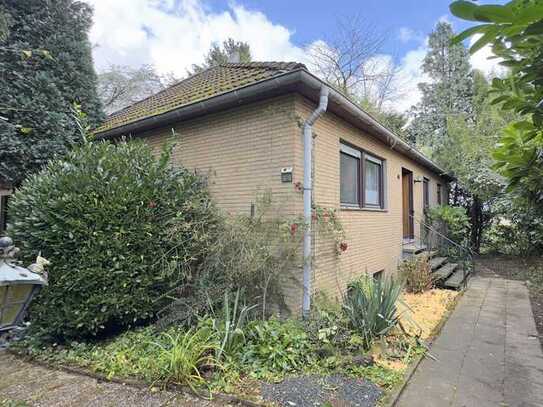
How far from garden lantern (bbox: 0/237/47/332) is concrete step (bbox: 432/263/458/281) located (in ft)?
25.3

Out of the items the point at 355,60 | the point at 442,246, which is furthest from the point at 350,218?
the point at 355,60

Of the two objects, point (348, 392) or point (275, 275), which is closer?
point (348, 392)

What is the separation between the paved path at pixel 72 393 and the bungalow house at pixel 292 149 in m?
2.21

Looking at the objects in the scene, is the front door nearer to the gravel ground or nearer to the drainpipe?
the drainpipe

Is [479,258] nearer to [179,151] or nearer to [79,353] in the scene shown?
[179,151]

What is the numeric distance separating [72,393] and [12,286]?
5.36 ft

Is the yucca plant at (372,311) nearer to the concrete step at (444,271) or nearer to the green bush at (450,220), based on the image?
the concrete step at (444,271)

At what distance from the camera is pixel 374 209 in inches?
284

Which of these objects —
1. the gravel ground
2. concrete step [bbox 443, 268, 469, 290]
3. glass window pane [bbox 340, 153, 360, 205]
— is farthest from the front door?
the gravel ground

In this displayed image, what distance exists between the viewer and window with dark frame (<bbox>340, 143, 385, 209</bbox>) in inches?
245

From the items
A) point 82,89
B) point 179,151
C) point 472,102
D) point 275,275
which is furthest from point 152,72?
point 472,102

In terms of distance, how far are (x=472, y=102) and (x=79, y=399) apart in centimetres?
2737

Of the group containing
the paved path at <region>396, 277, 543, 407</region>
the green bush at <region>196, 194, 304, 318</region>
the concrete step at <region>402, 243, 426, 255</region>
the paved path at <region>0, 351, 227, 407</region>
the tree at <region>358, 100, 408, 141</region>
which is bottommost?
the paved path at <region>0, 351, 227, 407</region>

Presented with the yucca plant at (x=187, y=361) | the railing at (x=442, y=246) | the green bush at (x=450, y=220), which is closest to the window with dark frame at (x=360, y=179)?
the railing at (x=442, y=246)
